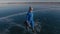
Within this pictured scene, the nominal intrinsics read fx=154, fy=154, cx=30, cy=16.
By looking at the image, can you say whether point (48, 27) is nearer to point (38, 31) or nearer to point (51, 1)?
point (38, 31)

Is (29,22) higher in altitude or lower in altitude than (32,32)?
higher

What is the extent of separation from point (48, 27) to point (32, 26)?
1.09m

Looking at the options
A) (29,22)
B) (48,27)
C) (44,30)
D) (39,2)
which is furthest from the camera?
(39,2)

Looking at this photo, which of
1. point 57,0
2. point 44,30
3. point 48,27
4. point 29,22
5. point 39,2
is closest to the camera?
point 29,22

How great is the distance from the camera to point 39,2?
16.2 meters

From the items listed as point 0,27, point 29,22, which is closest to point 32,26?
point 29,22

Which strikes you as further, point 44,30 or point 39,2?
point 39,2

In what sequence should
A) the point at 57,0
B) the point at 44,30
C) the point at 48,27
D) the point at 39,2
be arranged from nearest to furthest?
the point at 44,30 → the point at 48,27 → the point at 57,0 → the point at 39,2

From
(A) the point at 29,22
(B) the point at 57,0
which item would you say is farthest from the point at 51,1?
(A) the point at 29,22

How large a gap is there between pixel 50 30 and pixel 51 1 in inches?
347

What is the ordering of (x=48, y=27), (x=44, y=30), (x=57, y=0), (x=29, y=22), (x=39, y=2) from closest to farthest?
(x=29, y=22) → (x=44, y=30) → (x=48, y=27) → (x=57, y=0) → (x=39, y=2)

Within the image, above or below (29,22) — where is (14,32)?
below

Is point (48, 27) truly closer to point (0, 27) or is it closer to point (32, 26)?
point (32, 26)

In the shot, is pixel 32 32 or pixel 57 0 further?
pixel 57 0
